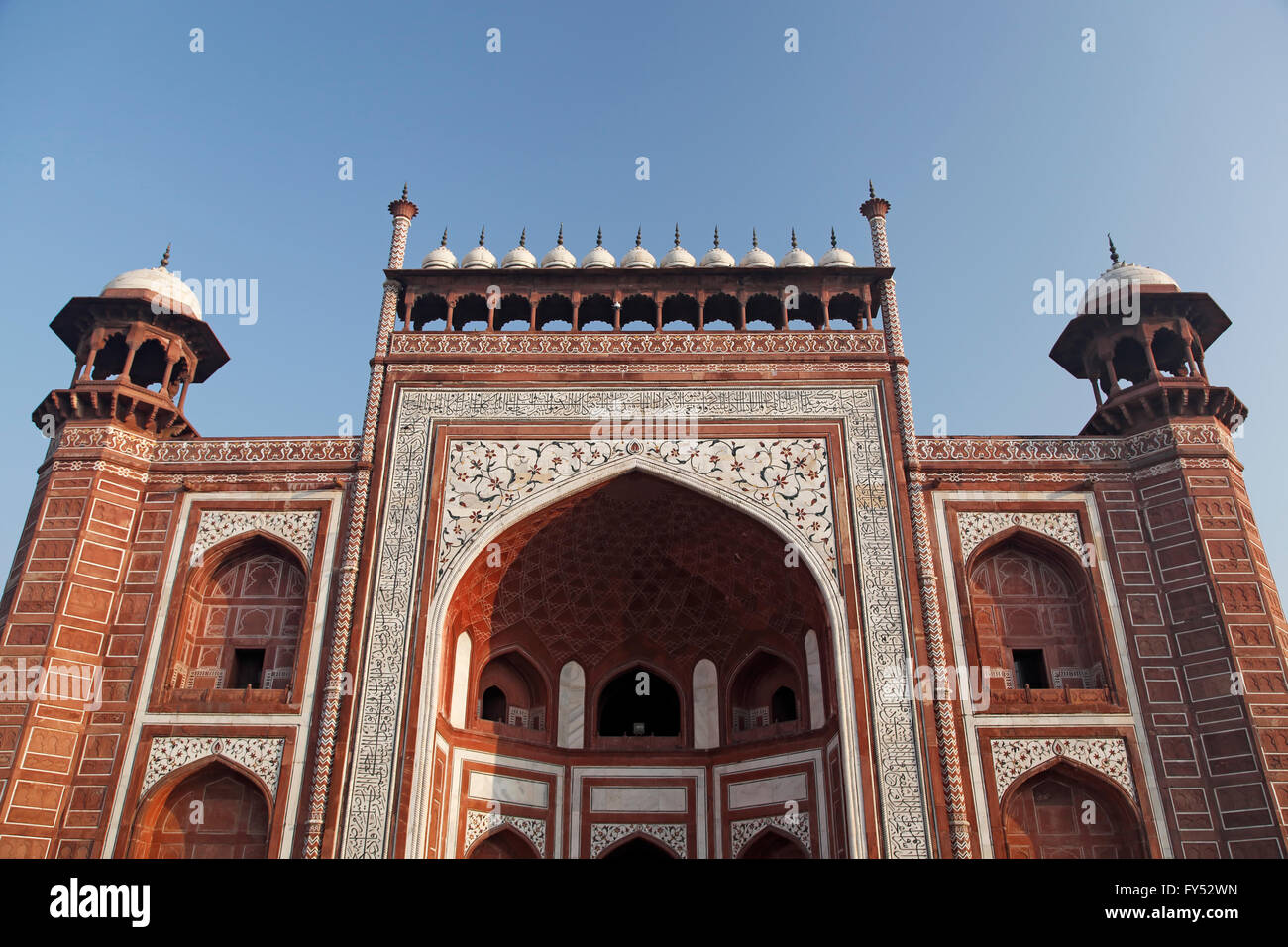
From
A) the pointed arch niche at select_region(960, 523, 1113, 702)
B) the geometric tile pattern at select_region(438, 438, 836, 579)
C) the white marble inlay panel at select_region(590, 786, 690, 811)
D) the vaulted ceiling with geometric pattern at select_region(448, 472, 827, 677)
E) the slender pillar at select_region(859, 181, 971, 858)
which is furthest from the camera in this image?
the white marble inlay panel at select_region(590, 786, 690, 811)

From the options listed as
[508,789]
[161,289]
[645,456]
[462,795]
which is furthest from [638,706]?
[161,289]

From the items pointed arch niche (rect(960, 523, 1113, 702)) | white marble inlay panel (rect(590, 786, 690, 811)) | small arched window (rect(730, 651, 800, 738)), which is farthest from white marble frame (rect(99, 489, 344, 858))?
pointed arch niche (rect(960, 523, 1113, 702))

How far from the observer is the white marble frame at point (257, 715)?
39.0 feet

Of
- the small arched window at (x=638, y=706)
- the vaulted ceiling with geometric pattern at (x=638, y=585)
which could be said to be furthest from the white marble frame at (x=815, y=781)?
the vaulted ceiling with geometric pattern at (x=638, y=585)

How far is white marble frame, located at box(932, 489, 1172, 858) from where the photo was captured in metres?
11.8

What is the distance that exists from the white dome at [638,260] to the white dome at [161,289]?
235 inches

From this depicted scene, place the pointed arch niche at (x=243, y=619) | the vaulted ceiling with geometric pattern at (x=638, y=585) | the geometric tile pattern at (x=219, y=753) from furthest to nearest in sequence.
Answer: the vaulted ceiling with geometric pattern at (x=638, y=585)
the pointed arch niche at (x=243, y=619)
the geometric tile pattern at (x=219, y=753)

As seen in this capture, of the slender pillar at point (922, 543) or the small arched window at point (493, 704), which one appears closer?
the slender pillar at point (922, 543)

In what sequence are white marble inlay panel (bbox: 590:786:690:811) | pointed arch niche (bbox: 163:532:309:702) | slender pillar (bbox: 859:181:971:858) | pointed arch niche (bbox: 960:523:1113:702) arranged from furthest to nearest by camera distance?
white marble inlay panel (bbox: 590:786:690:811) < pointed arch niche (bbox: 163:532:309:702) < pointed arch niche (bbox: 960:523:1113:702) < slender pillar (bbox: 859:181:971:858)

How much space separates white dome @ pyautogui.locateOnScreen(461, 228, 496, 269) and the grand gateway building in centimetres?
31

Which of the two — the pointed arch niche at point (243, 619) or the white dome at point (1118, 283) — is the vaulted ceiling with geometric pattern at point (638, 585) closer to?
the pointed arch niche at point (243, 619)

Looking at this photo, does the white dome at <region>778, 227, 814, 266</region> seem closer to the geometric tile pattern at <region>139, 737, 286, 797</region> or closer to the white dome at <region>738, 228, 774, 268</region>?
the white dome at <region>738, 228, 774, 268</region>

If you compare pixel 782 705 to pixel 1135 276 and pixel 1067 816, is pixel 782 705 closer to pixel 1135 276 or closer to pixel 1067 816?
pixel 1067 816
